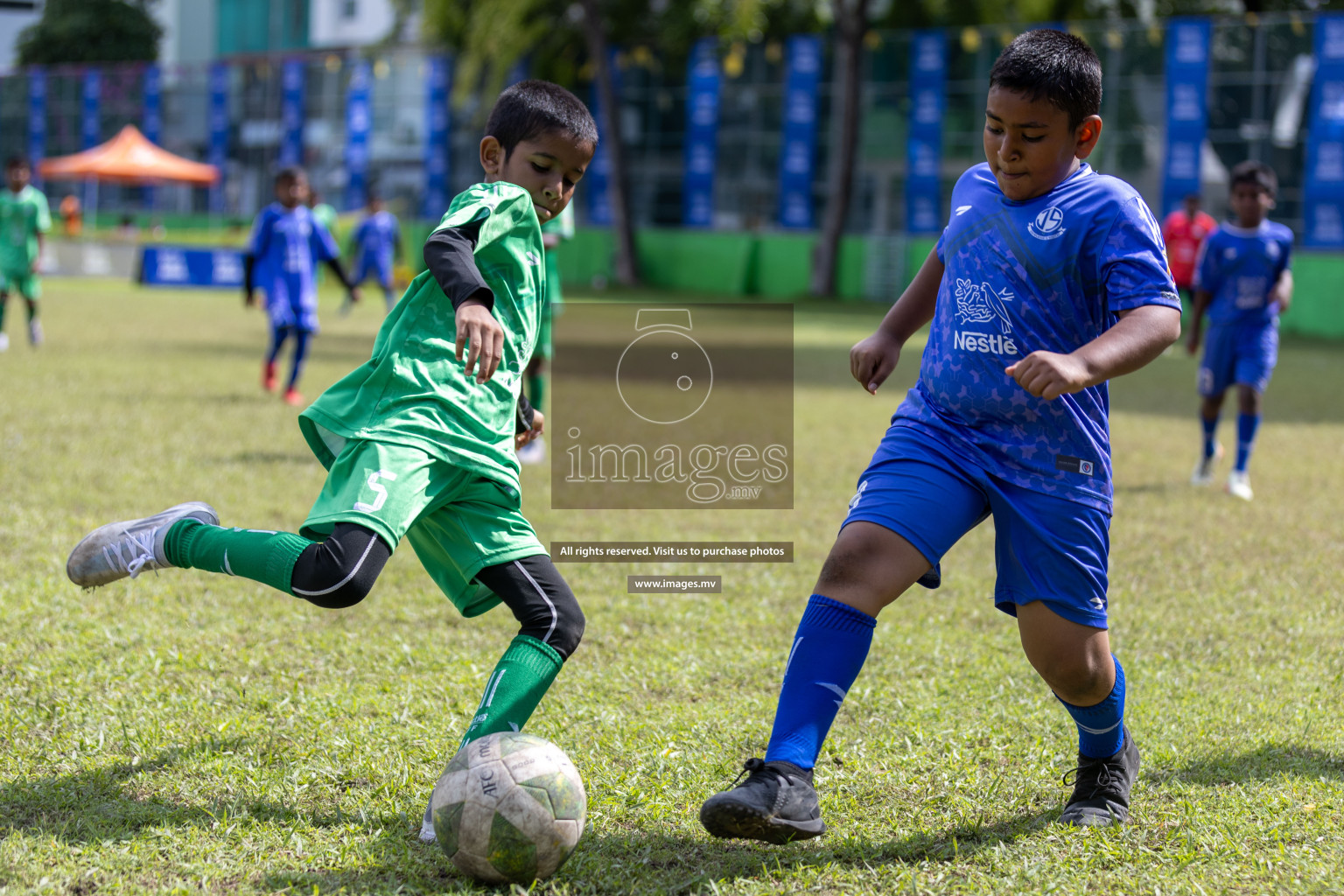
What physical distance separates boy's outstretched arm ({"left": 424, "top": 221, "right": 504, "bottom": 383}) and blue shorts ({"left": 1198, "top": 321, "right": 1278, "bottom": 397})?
21.2 ft

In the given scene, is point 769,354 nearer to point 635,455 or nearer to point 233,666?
point 635,455

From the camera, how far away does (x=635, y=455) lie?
9.09 metres

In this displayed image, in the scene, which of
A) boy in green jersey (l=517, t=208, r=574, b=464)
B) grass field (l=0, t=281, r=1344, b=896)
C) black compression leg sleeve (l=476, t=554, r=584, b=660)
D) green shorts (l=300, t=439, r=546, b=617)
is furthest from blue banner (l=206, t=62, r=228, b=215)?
black compression leg sleeve (l=476, t=554, r=584, b=660)

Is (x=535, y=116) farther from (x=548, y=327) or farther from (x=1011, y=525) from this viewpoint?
(x=548, y=327)

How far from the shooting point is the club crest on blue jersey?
2.89 meters

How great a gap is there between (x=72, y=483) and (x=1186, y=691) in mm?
5699

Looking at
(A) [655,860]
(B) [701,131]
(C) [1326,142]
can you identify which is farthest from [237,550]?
(B) [701,131]

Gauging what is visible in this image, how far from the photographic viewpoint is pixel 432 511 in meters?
3.00

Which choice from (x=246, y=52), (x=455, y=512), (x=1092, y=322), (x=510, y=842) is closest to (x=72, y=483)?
(x=455, y=512)

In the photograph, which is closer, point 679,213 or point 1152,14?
point 1152,14

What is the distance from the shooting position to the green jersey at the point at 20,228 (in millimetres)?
13961

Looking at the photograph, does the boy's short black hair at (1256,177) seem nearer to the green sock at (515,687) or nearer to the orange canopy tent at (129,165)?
the green sock at (515,687)

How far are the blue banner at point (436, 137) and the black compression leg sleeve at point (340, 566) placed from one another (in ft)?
109

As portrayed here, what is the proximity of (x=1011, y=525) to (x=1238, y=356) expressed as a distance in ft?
19.5
